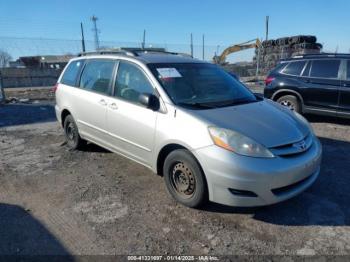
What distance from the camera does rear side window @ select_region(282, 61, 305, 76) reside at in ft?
26.2

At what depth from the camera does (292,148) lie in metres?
3.37

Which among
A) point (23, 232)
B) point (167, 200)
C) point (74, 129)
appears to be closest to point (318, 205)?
point (167, 200)

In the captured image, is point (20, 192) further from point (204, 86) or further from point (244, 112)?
point (244, 112)

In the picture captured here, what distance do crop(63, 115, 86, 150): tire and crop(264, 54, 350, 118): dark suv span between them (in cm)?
522

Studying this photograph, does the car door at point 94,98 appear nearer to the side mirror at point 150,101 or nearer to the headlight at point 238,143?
the side mirror at point 150,101

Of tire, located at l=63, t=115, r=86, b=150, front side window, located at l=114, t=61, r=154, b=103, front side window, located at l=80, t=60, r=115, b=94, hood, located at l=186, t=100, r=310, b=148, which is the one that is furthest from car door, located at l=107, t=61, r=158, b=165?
tire, located at l=63, t=115, r=86, b=150

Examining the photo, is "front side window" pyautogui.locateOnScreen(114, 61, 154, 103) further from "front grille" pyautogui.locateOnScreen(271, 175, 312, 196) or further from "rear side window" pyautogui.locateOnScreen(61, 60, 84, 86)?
"front grille" pyautogui.locateOnScreen(271, 175, 312, 196)

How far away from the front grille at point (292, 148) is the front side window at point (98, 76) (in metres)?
2.66

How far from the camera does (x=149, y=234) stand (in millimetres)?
3221

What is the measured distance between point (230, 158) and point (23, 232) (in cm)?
227

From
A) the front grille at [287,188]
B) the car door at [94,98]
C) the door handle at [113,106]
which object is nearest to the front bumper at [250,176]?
the front grille at [287,188]

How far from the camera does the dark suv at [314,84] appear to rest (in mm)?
7277

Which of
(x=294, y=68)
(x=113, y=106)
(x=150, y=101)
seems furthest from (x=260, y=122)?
(x=294, y=68)

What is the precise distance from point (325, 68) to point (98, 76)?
551 cm
